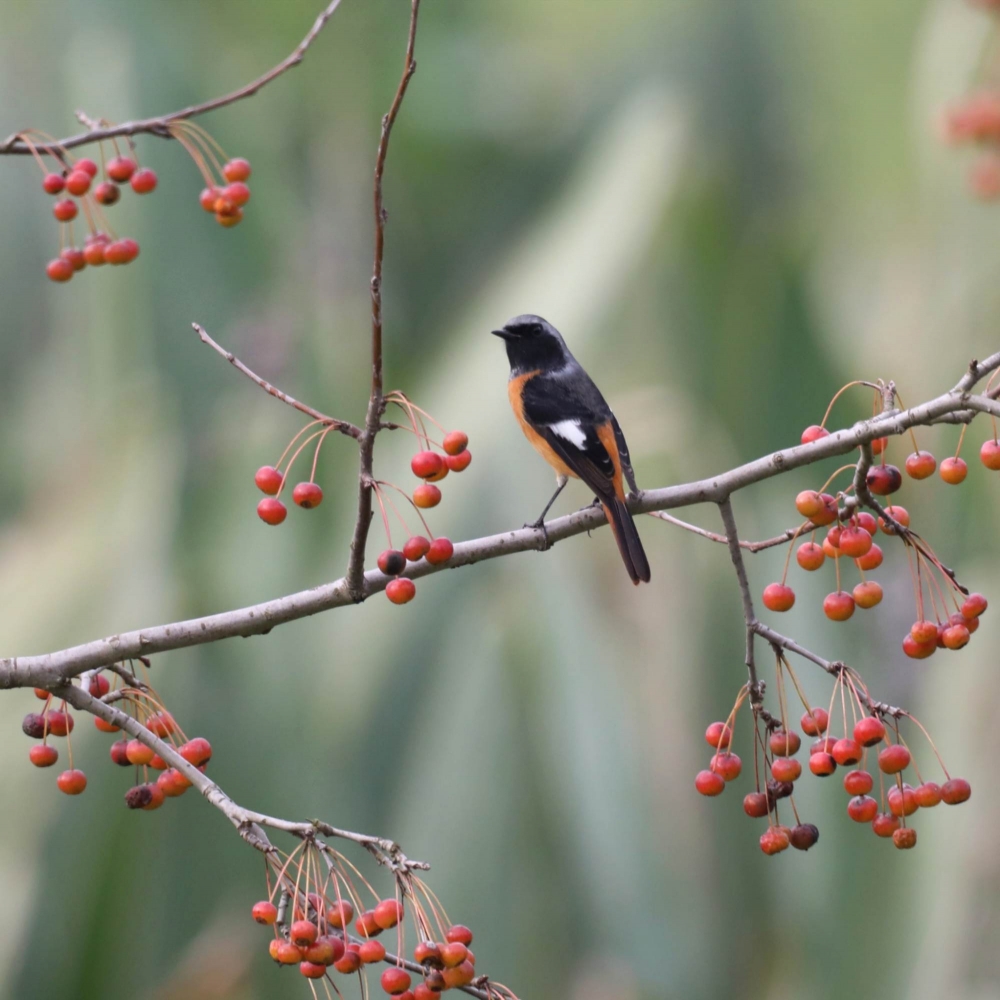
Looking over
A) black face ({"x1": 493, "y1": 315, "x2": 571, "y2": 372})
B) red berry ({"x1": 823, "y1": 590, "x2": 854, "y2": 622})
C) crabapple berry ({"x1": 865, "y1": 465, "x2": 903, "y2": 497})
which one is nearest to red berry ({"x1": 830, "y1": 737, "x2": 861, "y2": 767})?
red berry ({"x1": 823, "y1": 590, "x2": 854, "y2": 622})

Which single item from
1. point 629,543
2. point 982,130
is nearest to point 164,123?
point 629,543

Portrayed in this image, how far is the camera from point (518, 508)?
5461 millimetres

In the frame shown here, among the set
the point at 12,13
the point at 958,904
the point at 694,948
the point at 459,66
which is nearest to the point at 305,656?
the point at 694,948

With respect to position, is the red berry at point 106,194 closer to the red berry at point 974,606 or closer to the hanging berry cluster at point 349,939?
the hanging berry cluster at point 349,939

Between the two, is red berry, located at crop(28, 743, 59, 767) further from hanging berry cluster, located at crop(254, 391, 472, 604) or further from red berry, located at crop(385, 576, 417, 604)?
red berry, located at crop(385, 576, 417, 604)

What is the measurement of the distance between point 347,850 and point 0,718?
162cm

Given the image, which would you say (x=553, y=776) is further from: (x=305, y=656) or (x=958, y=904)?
(x=958, y=904)

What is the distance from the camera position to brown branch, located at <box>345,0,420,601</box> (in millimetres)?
1470

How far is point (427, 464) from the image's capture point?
1.91 meters

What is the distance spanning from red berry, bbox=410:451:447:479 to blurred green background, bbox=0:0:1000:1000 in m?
2.64

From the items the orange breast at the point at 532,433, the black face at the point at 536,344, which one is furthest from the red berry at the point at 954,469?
the black face at the point at 536,344

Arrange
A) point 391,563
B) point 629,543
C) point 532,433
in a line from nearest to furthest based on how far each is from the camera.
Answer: point 391,563 < point 629,543 < point 532,433

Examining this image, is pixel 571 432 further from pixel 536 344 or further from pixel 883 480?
pixel 883 480

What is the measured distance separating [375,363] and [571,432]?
215cm
